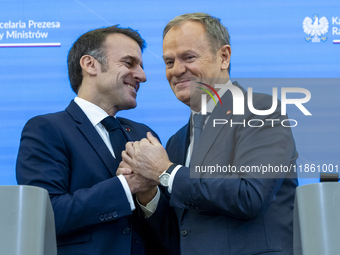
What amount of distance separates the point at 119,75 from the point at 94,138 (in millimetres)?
480

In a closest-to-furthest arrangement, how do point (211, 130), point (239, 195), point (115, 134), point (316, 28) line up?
point (239, 195) → point (211, 130) → point (115, 134) → point (316, 28)

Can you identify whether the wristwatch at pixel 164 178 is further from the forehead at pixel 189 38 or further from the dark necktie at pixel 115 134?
the forehead at pixel 189 38

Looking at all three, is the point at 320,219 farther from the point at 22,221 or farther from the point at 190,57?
the point at 190,57

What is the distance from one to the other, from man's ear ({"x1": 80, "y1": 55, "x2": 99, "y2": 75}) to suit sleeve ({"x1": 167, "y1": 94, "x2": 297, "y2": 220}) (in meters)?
0.91

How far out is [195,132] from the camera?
226 centimetres

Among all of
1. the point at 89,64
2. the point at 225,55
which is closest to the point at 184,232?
the point at 225,55

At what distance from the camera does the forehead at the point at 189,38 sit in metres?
2.44

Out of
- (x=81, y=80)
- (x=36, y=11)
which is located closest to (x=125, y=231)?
(x=81, y=80)

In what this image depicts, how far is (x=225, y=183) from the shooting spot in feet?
6.26

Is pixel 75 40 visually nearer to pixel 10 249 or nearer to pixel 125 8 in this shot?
pixel 125 8

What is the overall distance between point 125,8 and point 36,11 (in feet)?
1.76

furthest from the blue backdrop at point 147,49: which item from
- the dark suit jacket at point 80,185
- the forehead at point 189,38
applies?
the dark suit jacket at point 80,185

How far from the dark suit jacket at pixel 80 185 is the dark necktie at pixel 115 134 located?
93 mm

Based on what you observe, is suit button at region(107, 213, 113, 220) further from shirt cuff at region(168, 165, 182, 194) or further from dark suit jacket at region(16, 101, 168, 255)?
shirt cuff at region(168, 165, 182, 194)
